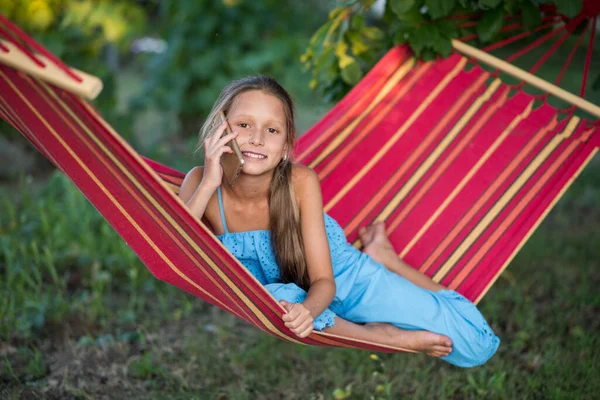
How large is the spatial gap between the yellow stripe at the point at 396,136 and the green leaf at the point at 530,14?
267mm

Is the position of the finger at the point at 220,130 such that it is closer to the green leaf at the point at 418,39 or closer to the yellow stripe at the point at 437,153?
the yellow stripe at the point at 437,153

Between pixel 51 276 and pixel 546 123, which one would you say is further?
pixel 51 276

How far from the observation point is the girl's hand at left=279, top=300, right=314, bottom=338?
63.1 inches

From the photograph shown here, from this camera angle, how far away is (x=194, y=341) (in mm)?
2557

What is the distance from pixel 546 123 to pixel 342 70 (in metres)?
0.79

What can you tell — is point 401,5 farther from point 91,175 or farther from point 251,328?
point 251,328

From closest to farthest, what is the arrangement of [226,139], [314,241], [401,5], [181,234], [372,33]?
[181,234]
[226,139]
[314,241]
[401,5]
[372,33]

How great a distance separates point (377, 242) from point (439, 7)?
2.80 feet

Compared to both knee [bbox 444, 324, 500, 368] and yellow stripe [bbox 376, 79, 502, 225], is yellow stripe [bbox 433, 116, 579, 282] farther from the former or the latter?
knee [bbox 444, 324, 500, 368]

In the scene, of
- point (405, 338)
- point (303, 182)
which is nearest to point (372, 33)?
point (303, 182)

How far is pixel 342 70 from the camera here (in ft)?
8.25

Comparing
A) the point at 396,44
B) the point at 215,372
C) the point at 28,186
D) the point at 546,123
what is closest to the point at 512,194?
the point at 546,123

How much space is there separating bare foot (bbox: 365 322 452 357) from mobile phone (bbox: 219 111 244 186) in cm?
62

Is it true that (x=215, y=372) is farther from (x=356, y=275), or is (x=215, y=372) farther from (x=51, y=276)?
(x=51, y=276)
